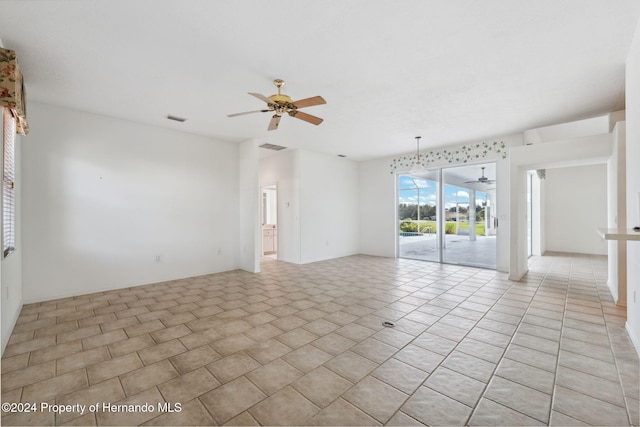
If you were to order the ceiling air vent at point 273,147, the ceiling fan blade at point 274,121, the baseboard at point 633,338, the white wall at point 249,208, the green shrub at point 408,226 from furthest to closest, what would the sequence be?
the green shrub at point 408,226 < the ceiling air vent at point 273,147 < the white wall at point 249,208 < the ceiling fan blade at point 274,121 < the baseboard at point 633,338

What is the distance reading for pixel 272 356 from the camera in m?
2.40

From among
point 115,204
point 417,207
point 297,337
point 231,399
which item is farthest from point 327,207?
point 231,399

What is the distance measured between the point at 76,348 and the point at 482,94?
5423 mm

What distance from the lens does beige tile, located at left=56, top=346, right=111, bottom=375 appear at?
225 centimetres

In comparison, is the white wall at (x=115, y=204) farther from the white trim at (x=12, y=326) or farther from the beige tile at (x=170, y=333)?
the beige tile at (x=170, y=333)

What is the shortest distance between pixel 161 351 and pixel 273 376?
3.82 ft

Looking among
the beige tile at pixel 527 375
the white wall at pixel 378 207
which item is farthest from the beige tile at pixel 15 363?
the white wall at pixel 378 207

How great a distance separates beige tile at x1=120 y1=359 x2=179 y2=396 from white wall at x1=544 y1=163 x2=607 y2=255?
10247 mm

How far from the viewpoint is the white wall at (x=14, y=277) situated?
2674 millimetres

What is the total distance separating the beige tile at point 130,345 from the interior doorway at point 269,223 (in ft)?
16.0

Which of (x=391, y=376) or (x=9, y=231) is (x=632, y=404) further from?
(x=9, y=231)

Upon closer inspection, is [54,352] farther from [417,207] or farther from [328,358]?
[417,207]

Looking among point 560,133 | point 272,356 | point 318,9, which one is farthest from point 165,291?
point 560,133

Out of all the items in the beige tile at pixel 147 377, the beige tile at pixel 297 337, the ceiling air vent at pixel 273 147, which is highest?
the ceiling air vent at pixel 273 147
